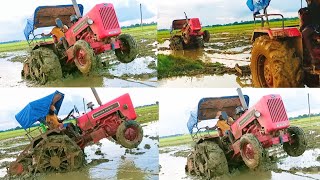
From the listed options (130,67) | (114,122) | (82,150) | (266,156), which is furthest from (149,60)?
(266,156)

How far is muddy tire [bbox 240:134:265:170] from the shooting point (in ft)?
10.00

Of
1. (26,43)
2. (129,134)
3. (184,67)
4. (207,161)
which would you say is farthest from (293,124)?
(26,43)

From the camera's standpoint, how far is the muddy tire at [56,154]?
326cm

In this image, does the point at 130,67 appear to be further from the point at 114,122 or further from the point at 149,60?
the point at 114,122

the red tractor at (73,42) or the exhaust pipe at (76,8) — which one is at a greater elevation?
the exhaust pipe at (76,8)

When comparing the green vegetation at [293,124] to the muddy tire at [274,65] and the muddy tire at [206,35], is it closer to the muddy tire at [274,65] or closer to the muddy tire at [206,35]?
the muddy tire at [274,65]

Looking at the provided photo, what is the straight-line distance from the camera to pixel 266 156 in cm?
318

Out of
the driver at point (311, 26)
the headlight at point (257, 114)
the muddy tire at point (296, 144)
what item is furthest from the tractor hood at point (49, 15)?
the muddy tire at point (296, 144)

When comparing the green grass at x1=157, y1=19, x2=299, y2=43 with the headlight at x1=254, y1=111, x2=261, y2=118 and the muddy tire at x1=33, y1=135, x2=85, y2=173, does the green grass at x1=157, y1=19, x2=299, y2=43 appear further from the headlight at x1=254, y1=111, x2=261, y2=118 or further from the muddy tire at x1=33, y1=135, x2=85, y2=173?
the muddy tire at x1=33, y1=135, x2=85, y2=173

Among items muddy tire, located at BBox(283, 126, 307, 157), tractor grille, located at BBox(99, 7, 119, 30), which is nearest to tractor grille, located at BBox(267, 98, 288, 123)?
muddy tire, located at BBox(283, 126, 307, 157)

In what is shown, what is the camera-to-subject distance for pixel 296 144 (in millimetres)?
3232

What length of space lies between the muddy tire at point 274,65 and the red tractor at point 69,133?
732mm

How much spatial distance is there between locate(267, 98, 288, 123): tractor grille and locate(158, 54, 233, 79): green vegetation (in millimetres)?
302

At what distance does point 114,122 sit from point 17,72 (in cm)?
63
